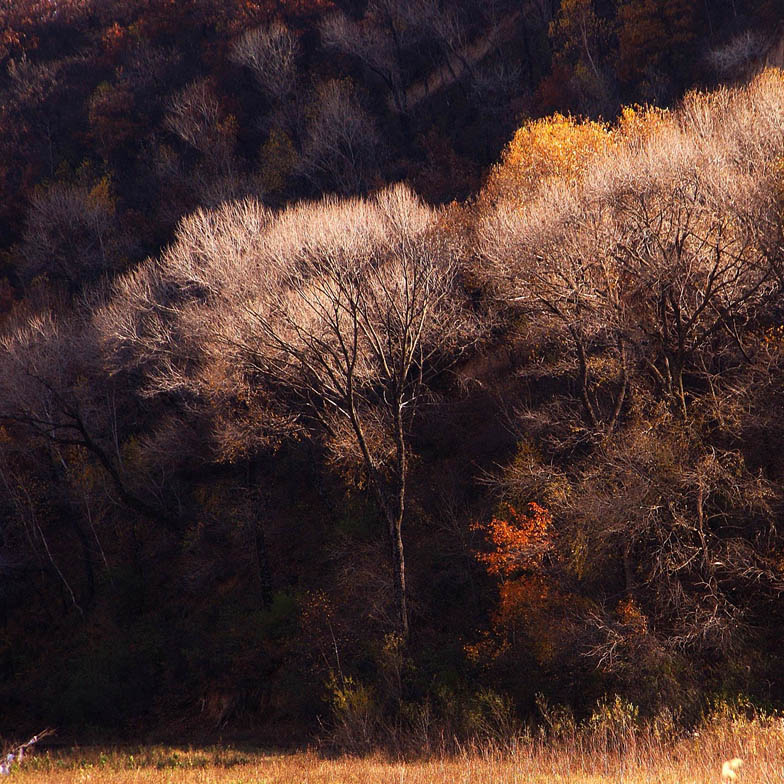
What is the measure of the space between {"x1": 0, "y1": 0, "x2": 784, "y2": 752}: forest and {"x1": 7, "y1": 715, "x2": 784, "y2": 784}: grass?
1.66 m

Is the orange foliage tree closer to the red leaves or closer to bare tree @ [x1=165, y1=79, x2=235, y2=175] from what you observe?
the red leaves

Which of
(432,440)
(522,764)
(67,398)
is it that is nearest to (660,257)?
(432,440)

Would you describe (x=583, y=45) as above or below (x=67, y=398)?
above

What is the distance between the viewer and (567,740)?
13.3 metres

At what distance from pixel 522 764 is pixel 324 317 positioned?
13855 millimetres

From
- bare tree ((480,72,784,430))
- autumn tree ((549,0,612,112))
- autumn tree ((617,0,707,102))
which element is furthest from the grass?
autumn tree ((617,0,707,102))

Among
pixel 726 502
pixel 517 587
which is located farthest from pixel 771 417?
pixel 517 587

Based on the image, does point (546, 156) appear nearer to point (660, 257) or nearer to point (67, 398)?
point (660, 257)

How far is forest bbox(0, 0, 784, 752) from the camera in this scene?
57.9 feet

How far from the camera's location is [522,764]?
11.4m

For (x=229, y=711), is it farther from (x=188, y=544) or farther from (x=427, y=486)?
(x=427, y=486)

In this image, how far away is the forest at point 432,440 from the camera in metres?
17.6

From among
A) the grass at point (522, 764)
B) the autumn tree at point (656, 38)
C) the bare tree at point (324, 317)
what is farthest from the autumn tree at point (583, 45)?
the grass at point (522, 764)

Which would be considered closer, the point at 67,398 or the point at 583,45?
the point at 67,398
